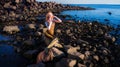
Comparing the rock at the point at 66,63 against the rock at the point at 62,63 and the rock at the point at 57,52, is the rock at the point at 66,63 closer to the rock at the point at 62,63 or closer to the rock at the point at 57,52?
the rock at the point at 62,63

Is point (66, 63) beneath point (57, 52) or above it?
beneath

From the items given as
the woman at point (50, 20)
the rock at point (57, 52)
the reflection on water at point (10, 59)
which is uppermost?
the woman at point (50, 20)

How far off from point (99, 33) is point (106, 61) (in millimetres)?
9510

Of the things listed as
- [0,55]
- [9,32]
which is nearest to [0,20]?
[9,32]

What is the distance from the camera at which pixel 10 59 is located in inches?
679

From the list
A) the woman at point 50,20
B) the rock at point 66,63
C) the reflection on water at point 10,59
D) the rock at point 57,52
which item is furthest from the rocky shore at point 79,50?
the woman at point 50,20

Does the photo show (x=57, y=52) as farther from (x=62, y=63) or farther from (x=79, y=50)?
(x=79, y=50)

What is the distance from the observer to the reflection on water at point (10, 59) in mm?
16328

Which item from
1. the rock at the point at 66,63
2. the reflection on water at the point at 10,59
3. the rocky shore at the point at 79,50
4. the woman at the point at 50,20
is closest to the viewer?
the rock at the point at 66,63

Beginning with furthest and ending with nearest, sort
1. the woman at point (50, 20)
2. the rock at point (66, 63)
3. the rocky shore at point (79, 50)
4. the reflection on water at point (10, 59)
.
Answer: the reflection on water at point (10, 59), the woman at point (50, 20), the rocky shore at point (79, 50), the rock at point (66, 63)

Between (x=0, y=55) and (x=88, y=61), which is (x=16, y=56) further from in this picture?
(x=88, y=61)

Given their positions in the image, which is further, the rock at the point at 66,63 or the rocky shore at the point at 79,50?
the rocky shore at the point at 79,50

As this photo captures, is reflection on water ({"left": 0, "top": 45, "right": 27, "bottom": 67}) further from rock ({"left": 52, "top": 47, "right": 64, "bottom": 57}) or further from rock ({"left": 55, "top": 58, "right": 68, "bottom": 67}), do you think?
rock ({"left": 55, "top": 58, "right": 68, "bottom": 67})

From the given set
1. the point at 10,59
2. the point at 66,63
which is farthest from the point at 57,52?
the point at 10,59
